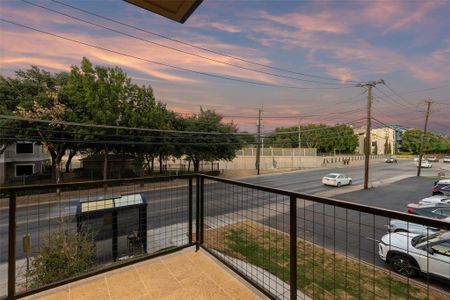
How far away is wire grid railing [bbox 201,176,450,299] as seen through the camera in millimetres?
2017

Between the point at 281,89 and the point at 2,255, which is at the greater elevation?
the point at 281,89

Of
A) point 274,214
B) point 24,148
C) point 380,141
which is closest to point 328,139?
point 380,141

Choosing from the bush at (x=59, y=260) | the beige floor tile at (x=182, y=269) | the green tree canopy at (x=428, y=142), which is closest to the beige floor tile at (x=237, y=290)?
the beige floor tile at (x=182, y=269)

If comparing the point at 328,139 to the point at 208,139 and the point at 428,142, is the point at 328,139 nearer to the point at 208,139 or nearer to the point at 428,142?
the point at 428,142

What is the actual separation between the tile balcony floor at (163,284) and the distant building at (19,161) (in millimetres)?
23442

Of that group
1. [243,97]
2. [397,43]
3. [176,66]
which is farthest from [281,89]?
[397,43]

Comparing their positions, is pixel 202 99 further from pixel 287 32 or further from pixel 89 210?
pixel 89 210

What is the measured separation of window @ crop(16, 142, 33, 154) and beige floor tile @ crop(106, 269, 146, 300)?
2634 centimetres

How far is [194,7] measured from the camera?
2.09 m

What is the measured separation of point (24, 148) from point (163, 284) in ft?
89.4

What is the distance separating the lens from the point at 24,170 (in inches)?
934

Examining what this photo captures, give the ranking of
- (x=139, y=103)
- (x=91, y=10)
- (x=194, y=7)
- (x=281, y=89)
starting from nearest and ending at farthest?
(x=194, y=7)
(x=91, y=10)
(x=139, y=103)
(x=281, y=89)

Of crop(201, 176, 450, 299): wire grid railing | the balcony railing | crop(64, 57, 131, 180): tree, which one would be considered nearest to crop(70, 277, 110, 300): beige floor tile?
the balcony railing

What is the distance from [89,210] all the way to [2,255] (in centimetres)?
520
